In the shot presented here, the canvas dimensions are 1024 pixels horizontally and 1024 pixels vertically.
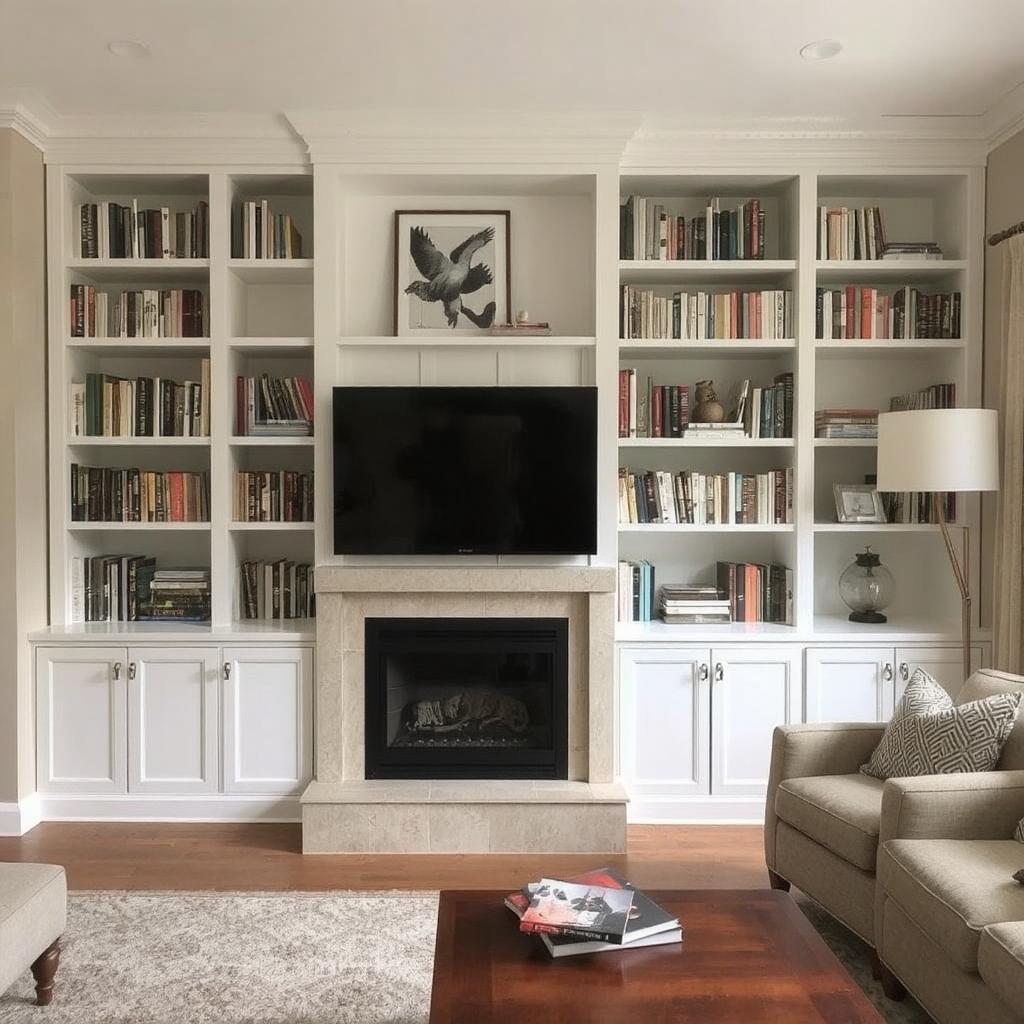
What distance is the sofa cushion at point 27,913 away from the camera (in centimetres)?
222

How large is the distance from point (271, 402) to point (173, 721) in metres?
1.40

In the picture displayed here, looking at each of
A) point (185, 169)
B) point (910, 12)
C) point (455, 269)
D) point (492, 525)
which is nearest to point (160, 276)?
point (185, 169)

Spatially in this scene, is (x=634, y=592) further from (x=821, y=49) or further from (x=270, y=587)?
(x=821, y=49)

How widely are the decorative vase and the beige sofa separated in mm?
1448

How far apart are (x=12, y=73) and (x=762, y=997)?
3.80 m

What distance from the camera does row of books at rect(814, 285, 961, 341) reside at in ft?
13.3

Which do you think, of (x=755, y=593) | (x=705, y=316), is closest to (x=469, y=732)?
(x=755, y=593)

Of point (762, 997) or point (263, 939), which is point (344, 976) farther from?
point (762, 997)

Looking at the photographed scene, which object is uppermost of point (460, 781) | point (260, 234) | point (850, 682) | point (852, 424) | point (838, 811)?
point (260, 234)

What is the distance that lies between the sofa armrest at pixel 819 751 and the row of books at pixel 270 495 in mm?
2183

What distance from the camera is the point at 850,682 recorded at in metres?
3.92

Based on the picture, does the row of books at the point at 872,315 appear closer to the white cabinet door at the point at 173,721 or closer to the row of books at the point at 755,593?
the row of books at the point at 755,593

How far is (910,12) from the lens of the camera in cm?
297

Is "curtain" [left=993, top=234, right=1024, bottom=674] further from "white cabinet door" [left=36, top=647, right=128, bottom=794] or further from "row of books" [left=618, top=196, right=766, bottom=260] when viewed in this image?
"white cabinet door" [left=36, top=647, right=128, bottom=794]
